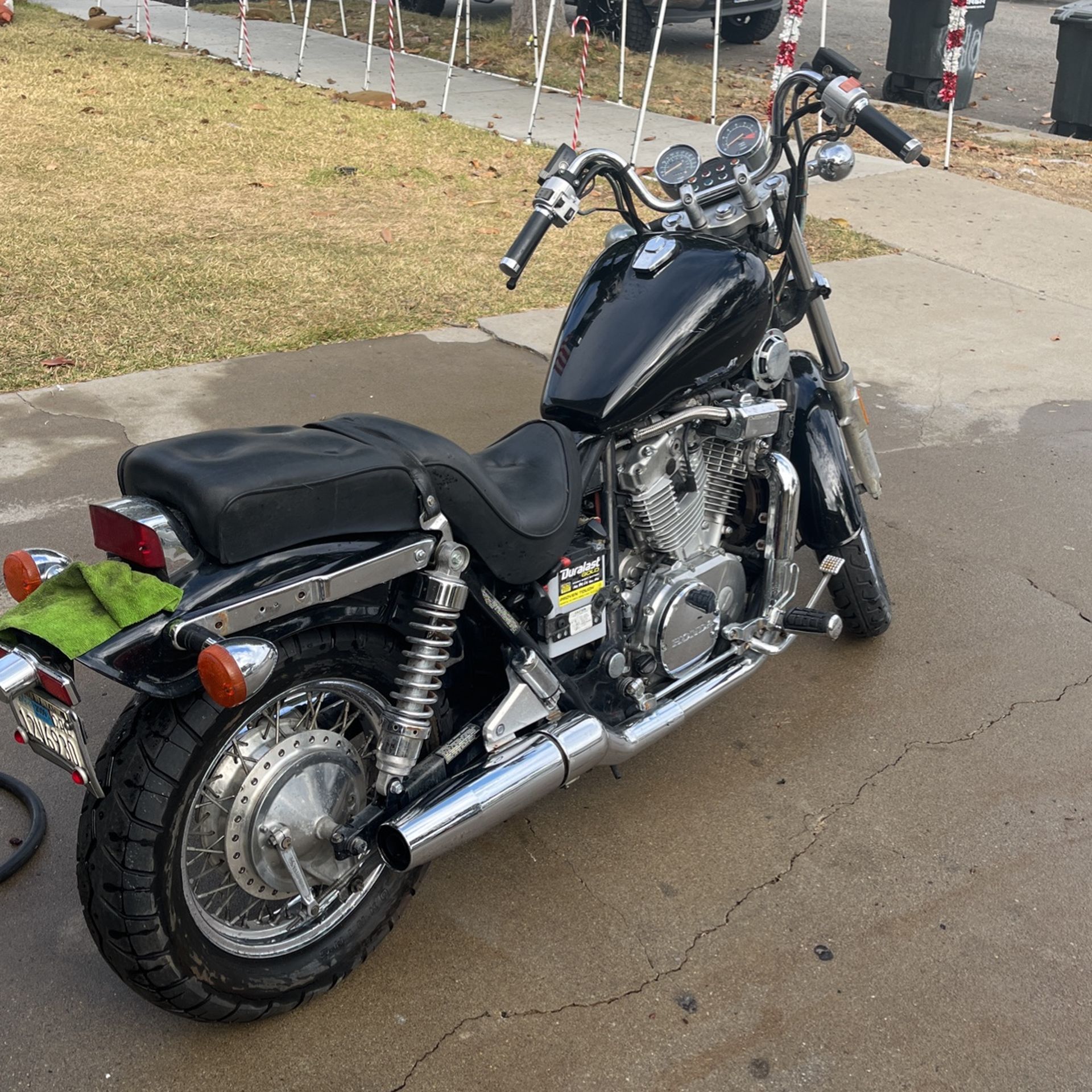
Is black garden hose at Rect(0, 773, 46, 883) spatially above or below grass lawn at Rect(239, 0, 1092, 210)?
below

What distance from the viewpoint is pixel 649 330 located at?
2984mm

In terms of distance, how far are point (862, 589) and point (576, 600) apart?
1355mm

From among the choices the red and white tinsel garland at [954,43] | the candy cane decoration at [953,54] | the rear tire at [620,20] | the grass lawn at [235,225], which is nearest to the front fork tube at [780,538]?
the grass lawn at [235,225]

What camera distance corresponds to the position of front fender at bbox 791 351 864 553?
12.1 feet

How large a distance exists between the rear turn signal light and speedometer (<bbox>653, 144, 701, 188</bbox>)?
1.89 meters

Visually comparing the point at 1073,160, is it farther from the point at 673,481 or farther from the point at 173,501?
the point at 173,501

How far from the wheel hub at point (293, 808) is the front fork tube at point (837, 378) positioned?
1.88 m

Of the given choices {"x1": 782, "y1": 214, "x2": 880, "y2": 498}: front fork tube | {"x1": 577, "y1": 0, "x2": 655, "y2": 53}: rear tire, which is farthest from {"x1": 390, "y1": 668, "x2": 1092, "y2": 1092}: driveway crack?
{"x1": 577, "y1": 0, "x2": 655, "y2": 53}: rear tire

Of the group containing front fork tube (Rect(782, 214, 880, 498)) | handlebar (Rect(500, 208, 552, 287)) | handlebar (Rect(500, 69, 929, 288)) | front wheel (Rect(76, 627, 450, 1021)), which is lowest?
front wheel (Rect(76, 627, 450, 1021))

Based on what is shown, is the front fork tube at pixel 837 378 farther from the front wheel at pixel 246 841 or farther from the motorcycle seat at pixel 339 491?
the front wheel at pixel 246 841

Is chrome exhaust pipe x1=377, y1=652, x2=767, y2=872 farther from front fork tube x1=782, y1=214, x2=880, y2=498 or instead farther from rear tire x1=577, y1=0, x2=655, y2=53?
rear tire x1=577, y1=0, x2=655, y2=53

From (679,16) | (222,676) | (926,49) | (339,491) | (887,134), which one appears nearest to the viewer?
(222,676)

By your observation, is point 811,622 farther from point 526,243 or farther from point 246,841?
point 246,841

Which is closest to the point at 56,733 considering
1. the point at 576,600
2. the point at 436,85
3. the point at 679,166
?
the point at 576,600
